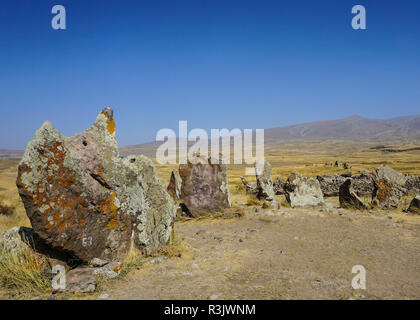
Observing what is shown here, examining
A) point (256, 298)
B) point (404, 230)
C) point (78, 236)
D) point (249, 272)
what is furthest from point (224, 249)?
point (404, 230)

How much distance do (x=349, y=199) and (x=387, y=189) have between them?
1.38 m

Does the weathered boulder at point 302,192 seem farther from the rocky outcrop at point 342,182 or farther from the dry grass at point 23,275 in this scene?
the dry grass at point 23,275

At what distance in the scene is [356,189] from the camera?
13.8m

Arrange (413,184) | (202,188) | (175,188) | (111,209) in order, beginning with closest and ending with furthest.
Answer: (111,209), (202,188), (175,188), (413,184)

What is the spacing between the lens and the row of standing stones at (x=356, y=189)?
10750 millimetres

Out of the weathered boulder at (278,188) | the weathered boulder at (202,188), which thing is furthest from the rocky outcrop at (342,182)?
the weathered boulder at (202,188)

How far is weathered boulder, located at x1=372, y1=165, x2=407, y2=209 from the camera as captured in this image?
10.8 metres

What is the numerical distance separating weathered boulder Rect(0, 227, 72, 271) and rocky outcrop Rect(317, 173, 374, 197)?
40.4ft

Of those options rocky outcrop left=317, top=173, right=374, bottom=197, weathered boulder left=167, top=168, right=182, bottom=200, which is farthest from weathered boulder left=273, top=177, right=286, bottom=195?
weathered boulder left=167, top=168, right=182, bottom=200

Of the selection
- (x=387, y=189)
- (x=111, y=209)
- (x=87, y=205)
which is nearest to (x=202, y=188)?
(x=111, y=209)

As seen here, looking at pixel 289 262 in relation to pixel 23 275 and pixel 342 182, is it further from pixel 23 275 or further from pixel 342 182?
pixel 342 182

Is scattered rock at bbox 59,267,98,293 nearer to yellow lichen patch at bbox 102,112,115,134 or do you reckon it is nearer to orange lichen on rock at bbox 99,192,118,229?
orange lichen on rock at bbox 99,192,118,229

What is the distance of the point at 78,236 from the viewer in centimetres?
493
